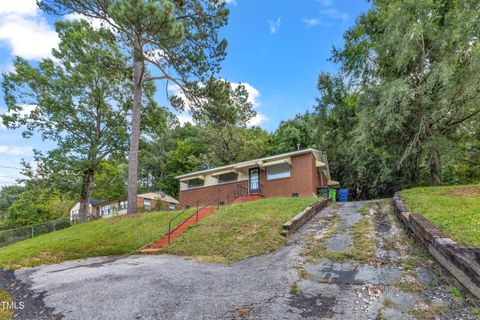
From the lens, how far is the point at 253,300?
371 centimetres

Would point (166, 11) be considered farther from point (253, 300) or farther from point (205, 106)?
point (253, 300)

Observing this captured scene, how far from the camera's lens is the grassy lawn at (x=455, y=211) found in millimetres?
4758

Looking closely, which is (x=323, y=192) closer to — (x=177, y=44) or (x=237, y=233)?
(x=237, y=233)

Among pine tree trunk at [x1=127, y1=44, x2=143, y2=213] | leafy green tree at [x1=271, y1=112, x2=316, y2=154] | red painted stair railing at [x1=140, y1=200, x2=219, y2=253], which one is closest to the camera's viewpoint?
red painted stair railing at [x1=140, y1=200, x2=219, y2=253]

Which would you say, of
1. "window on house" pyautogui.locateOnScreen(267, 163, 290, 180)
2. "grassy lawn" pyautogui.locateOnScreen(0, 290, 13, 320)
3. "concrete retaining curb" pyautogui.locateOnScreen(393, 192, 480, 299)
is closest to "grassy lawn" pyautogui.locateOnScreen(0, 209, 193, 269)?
"grassy lawn" pyautogui.locateOnScreen(0, 290, 13, 320)

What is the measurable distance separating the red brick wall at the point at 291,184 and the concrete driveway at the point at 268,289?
29.6ft

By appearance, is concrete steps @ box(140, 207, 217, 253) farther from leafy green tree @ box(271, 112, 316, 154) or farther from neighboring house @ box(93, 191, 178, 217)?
neighboring house @ box(93, 191, 178, 217)

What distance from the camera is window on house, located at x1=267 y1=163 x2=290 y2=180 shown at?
649 inches

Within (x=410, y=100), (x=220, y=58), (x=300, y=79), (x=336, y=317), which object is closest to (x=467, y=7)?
(x=410, y=100)

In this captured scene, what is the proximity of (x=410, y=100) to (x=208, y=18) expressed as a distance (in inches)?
391

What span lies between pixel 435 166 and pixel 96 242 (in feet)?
49.9

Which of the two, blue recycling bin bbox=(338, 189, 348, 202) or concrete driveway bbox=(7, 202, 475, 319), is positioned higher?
blue recycling bin bbox=(338, 189, 348, 202)

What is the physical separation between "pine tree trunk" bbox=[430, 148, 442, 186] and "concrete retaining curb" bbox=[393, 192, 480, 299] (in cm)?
743

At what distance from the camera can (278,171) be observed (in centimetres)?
1684
